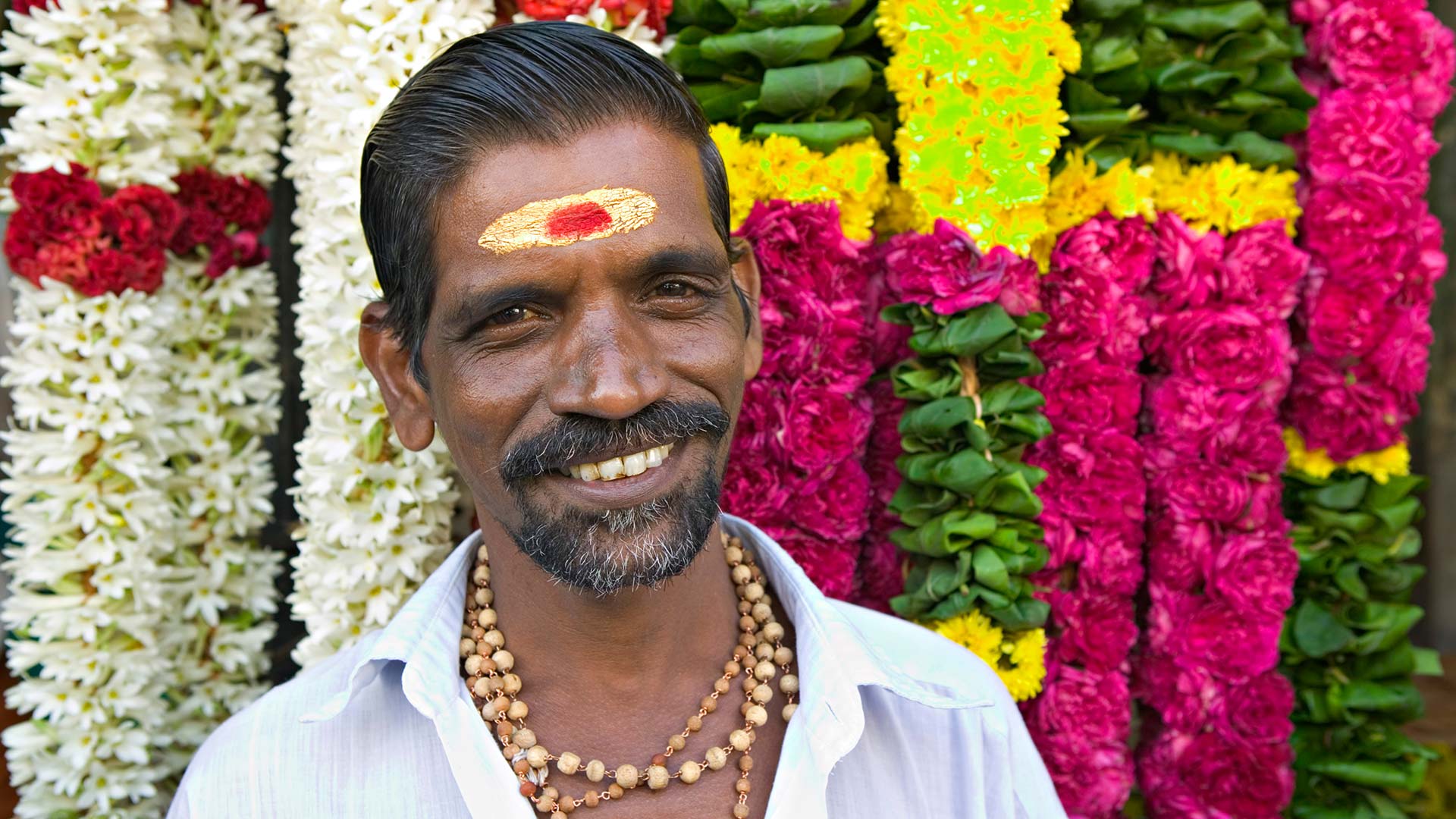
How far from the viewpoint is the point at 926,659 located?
183 cm

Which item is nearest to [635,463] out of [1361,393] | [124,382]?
[124,382]

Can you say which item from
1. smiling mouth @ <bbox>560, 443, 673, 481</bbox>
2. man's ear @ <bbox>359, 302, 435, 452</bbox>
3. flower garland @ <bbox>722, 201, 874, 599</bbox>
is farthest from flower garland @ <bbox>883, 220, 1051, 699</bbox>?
man's ear @ <bbox>359, 302, 435, 452</bbox>

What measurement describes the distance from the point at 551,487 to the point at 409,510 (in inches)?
36.6

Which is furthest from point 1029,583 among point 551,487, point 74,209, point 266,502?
point 74,209

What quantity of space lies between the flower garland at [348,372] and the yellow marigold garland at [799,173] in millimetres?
601

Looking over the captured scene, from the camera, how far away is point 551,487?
1524mm

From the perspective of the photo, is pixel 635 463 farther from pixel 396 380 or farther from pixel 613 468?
pixel 396 380

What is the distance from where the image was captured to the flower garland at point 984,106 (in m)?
2.15

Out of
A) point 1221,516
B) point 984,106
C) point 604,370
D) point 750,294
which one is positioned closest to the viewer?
point 604,370

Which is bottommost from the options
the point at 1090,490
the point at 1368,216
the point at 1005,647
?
the point at 1005,647

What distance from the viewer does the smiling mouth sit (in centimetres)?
150

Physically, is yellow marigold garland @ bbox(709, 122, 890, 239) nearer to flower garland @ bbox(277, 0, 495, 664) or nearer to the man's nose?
flower garland @ bbox(277, 0, 495, 664)

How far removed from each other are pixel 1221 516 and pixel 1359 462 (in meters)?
0.47

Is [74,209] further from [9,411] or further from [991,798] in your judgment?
[991,798]
